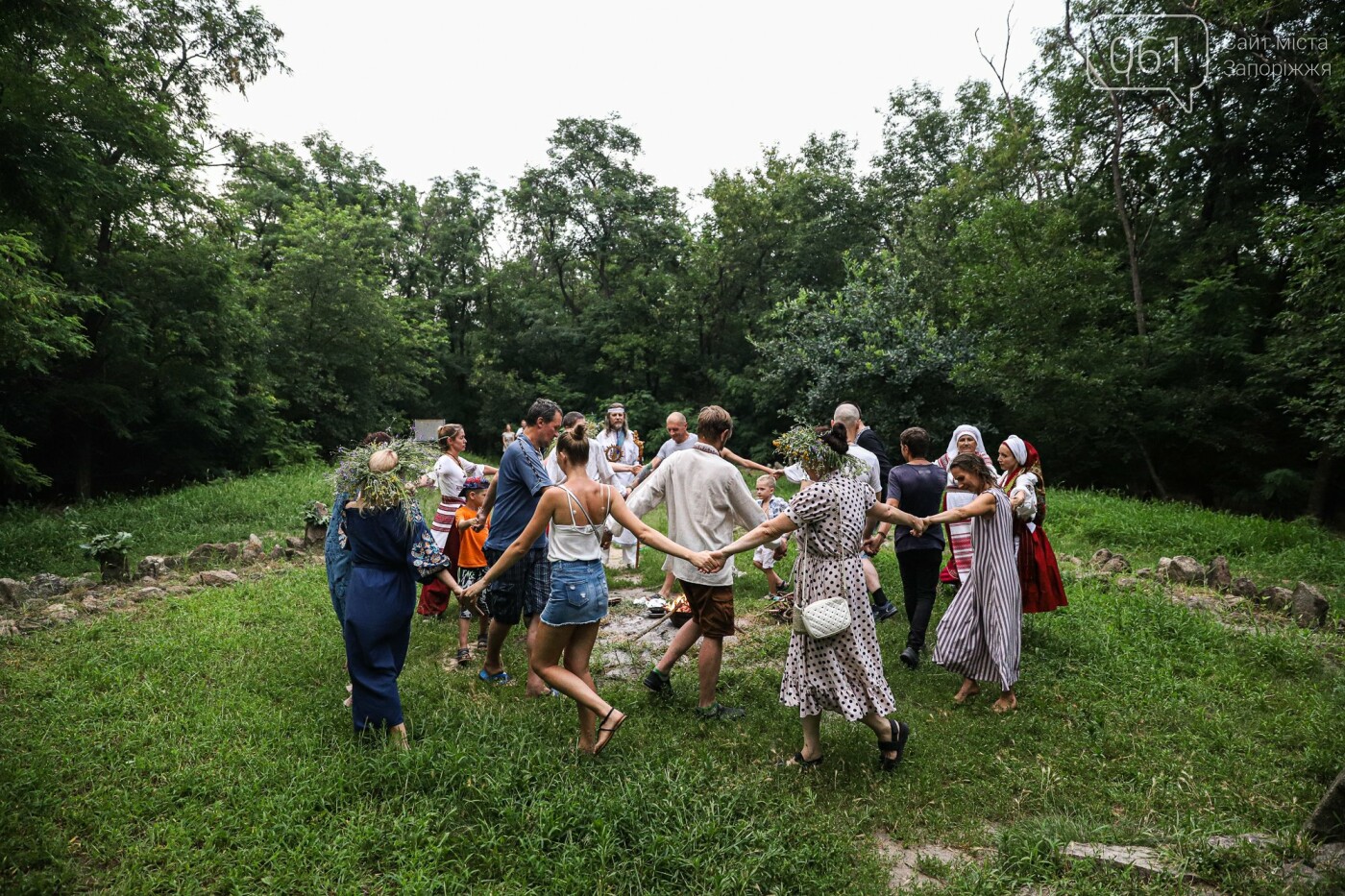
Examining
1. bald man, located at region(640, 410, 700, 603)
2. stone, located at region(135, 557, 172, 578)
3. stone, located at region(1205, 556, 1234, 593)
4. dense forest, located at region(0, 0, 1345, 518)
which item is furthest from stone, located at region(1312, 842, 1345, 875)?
stone, located at region(135, 557, 172, 578)

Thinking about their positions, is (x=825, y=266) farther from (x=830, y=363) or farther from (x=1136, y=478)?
(x=1136, y=478)

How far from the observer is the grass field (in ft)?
10.4

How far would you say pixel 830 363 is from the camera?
722 inches

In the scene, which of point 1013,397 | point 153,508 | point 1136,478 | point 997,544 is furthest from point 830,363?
point 153,508

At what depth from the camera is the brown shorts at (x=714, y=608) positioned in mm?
4656

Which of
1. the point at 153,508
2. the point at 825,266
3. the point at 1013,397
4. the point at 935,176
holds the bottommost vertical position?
the point at 153,508

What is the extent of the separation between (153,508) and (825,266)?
2075 cm

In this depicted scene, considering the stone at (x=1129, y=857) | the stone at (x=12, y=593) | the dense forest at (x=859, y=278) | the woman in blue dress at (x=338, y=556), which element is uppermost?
the dense forest at (x=859, y=278)

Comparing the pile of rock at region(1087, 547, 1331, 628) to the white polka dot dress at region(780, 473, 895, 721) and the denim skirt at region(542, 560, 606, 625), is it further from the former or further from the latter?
the denim skirt at region(542, 560, 606, 625)

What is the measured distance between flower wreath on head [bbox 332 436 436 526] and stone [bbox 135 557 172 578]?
6194 millimetres

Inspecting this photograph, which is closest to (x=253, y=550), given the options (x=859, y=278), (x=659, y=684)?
(x=659, y=684)

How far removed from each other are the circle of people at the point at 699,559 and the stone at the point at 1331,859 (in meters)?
1.77

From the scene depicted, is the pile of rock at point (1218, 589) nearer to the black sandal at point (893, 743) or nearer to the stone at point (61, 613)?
the black sandal at point (893, 743)

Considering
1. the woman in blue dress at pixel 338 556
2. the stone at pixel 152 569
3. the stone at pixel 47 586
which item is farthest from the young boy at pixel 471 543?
the stone at pixel 47 586
